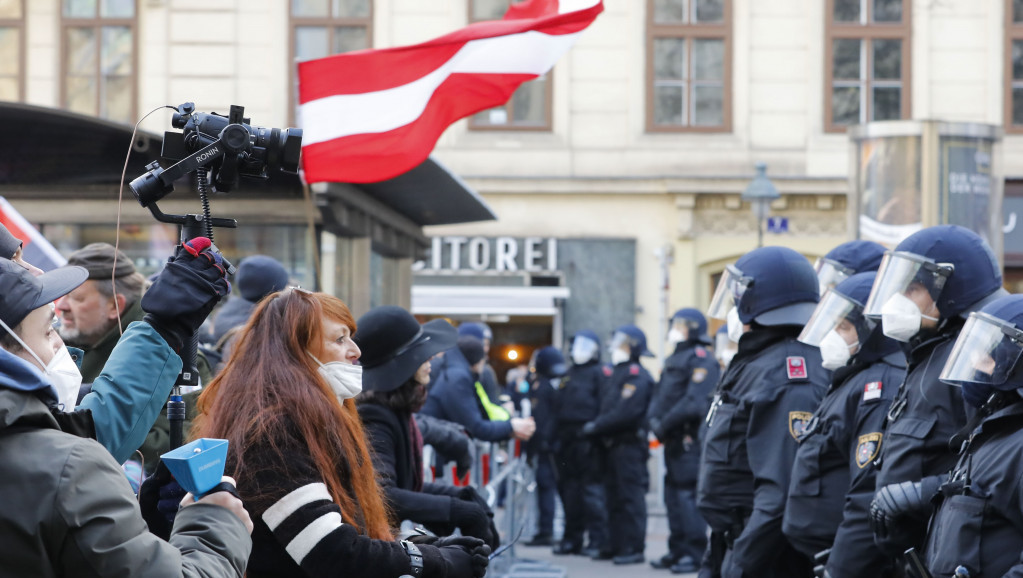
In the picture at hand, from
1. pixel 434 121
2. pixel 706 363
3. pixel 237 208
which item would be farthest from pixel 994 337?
pixel 706 363

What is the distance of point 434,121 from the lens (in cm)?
672

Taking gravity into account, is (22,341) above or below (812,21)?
below

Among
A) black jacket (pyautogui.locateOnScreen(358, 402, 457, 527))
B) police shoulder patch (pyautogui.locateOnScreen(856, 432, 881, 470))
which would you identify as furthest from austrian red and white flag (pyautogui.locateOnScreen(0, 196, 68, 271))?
police shoulder patch (pyautogui.locateOnScreen(856, 432, 881, 470))

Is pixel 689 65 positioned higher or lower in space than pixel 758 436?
higher

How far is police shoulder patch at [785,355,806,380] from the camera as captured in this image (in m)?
5.21

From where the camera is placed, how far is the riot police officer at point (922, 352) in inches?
160

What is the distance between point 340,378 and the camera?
11.0ft

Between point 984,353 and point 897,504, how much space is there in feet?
1.98

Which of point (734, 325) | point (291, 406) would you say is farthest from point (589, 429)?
point (291, 406)

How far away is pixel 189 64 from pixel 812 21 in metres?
9.27

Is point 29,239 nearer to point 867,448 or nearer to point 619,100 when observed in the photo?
point 867,448

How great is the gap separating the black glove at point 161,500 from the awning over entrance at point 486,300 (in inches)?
603

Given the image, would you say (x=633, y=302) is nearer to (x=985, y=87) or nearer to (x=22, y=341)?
(x=985, y=87)

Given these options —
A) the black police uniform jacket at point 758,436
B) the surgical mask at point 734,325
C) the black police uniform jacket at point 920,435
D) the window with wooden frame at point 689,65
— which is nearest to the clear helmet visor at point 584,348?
the surgical mask at point 734,325
